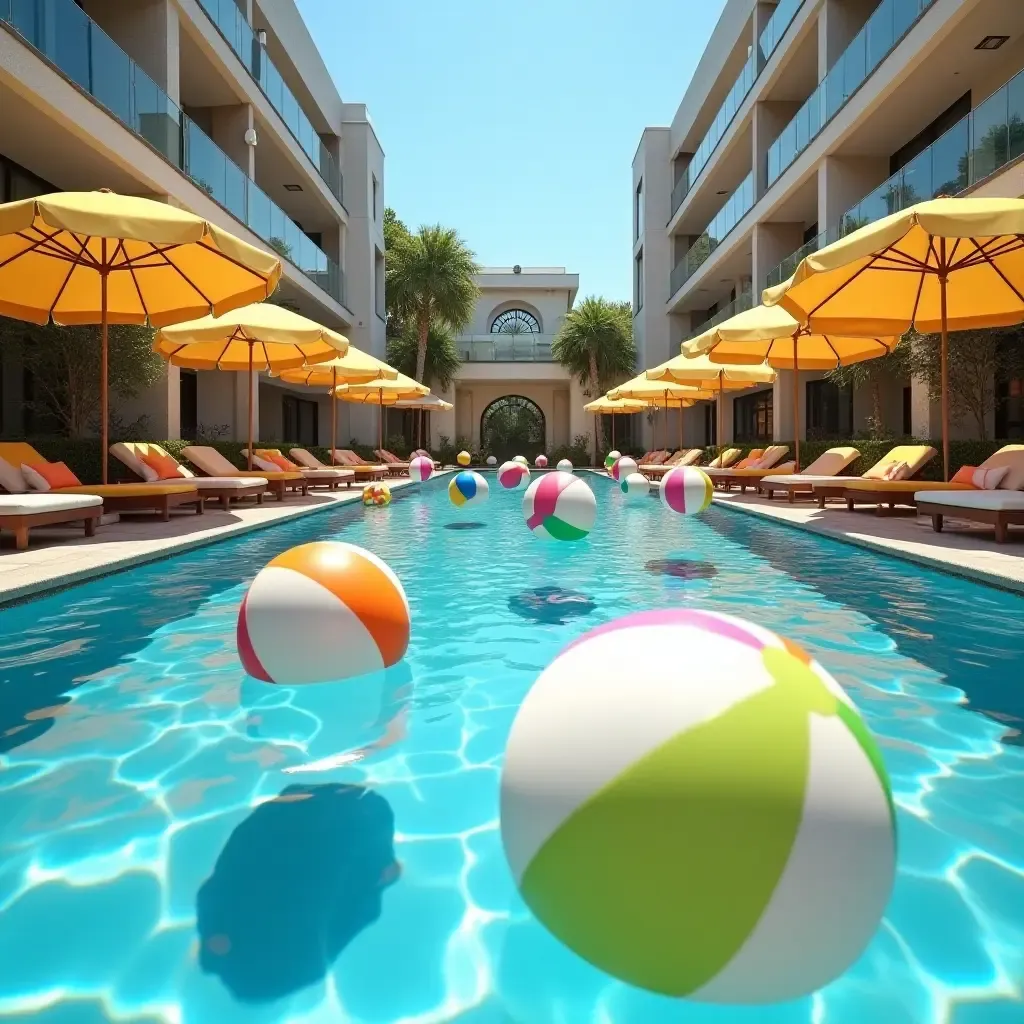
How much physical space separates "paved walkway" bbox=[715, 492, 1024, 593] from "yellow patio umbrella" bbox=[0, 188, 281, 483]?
7831 millimetres

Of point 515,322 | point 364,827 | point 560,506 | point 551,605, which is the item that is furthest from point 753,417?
point 364,827

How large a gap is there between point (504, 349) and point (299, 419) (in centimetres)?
1131

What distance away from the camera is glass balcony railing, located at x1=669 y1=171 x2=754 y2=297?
81.9 feet

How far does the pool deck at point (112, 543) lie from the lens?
6031 mm

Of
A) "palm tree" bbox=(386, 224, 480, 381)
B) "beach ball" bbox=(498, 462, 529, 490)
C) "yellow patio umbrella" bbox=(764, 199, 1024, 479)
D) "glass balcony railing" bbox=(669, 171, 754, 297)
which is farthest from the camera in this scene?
"palm tree" bbox=(386, 224, 480, 381)

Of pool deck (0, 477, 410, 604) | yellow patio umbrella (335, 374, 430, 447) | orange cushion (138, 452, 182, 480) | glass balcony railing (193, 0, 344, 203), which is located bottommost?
pool deck (0, 477, 410, 604)

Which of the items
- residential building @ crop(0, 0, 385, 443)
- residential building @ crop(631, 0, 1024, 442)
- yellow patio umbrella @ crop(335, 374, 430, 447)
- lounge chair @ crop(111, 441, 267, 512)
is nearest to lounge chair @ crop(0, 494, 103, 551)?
lounge chair @ crop(111, 441, 267, 512)

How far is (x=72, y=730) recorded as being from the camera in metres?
3.25

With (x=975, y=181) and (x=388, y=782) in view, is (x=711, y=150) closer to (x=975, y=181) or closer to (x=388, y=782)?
(x=975, y=181)

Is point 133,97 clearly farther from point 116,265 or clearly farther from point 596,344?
point 596,344

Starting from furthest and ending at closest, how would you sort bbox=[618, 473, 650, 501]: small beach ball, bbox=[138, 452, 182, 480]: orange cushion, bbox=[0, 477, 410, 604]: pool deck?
bbox=[618, 473, 650, 501]: small beach ball < bbox=[138, 452, 182, 480]: orange cushion < bbox=[0, 477, 410, 604]: pool deck

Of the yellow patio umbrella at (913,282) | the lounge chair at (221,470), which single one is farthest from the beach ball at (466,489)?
the yellow patio umbrella at (913,282)

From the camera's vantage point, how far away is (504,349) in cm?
3775

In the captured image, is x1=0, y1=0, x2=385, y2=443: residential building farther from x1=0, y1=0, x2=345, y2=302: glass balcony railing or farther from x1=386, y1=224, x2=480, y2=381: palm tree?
x1=386, y1=224, x2=480, y2=381: palm tree
